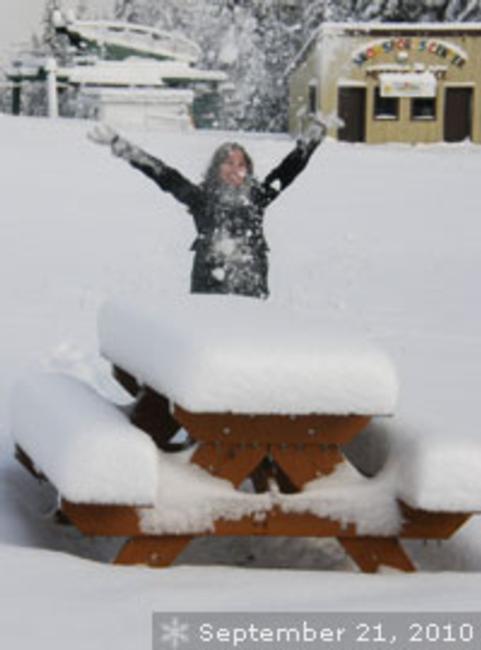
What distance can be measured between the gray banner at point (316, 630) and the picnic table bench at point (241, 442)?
63cm

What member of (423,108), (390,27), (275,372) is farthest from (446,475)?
(423,108)

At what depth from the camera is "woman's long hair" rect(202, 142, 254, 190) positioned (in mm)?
7184

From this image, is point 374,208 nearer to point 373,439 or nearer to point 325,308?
point 325,308

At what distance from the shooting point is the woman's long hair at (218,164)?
23.6 ft

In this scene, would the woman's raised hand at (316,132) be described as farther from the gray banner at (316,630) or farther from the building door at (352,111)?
the building door at (352,111)

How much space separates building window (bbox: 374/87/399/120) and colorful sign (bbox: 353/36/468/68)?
123cm

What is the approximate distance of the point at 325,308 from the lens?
14.8 meters

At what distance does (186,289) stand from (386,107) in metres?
20.5

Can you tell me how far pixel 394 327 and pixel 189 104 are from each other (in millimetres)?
27099

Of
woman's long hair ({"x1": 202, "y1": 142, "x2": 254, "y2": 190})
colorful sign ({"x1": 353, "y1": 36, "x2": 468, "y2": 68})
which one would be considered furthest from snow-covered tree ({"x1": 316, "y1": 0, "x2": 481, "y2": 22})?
woman's long hair ({"x1": 202, "y1": 142, "x2": 254, "y2": 190})

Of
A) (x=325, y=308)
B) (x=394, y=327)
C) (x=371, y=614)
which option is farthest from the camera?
(x=325, y=308)

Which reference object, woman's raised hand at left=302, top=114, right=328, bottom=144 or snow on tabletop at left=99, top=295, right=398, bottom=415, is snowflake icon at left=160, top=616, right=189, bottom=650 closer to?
snow on tabletop at left=99, top=295, right=398, bottom=415

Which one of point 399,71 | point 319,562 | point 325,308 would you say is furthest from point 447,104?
point 319,562

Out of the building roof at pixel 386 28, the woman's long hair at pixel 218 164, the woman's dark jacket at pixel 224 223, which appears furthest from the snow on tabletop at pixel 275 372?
the building roof at pixel 386 28
